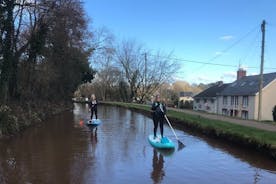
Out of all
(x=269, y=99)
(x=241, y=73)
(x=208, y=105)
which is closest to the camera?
(x=269, y=99)

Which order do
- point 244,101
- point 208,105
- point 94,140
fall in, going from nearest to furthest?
point 94,140
point 244,101
point 208,105

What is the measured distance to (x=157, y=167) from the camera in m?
10.6

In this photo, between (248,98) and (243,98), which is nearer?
(248,98)

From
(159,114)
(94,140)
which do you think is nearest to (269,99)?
(159,114)

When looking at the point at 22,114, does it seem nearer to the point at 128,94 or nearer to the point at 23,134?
the point at 23,134

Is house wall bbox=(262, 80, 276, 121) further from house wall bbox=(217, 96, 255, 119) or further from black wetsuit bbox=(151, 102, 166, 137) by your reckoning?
black wetsuit bbox=(151, 102, 166, 137)

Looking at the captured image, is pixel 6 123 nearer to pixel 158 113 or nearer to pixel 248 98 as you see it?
pixel 158 113

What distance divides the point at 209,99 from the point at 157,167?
62.5 metres

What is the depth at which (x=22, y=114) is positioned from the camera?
22.0 m

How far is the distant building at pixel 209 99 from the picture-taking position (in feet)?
227

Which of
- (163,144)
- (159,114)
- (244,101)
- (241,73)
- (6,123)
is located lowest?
(163,144)

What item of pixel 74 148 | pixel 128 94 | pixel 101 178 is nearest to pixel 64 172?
pixel 101 178

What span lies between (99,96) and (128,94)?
12633 millimetres

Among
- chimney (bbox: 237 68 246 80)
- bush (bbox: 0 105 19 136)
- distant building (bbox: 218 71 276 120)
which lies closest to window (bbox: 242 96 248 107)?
distant building (bbox: 218 71 276 120)
